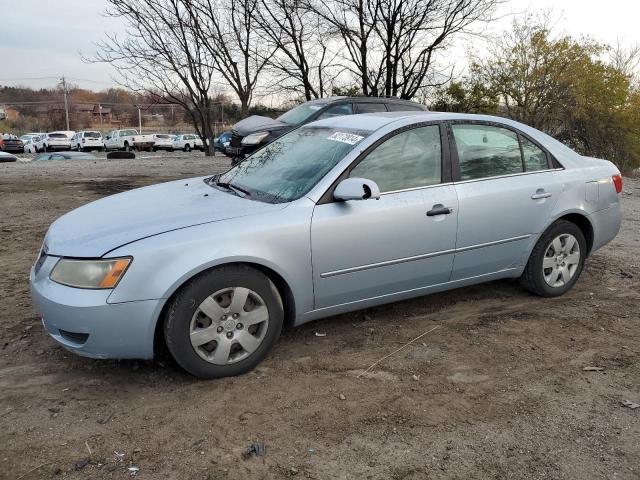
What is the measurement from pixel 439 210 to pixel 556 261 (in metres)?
1.37

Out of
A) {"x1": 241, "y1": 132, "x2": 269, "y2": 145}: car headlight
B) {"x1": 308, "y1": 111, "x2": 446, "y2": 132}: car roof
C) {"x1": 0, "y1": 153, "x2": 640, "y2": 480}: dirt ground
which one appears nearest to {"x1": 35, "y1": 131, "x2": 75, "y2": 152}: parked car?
{"x1": 241, "y1": 132, "x2": 269, "y2": 145}: car headlight

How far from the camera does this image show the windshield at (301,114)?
10.2 meters

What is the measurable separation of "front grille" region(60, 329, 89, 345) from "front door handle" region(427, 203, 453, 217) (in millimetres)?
2231

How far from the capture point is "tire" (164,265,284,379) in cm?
294

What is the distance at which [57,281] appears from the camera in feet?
9.75

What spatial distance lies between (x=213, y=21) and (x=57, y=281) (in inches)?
798

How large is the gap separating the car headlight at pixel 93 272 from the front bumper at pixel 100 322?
37mm

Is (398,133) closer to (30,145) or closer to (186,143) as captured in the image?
(186,143)

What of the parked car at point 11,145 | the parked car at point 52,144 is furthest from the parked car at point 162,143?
the parked car at point 11,145

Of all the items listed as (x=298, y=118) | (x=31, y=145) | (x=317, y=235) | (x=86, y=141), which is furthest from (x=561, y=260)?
(x=31, y=145)

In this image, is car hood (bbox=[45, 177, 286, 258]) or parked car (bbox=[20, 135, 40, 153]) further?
parked car (bbox=[20, 135, 40, 153])

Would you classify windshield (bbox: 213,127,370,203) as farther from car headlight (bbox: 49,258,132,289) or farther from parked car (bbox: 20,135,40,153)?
parked car (bbox: 20,135,40,153)

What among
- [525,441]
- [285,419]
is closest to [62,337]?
[285,419]

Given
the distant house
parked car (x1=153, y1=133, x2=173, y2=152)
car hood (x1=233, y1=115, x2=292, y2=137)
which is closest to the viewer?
car hood (x1=233, y1=115, x2=292, y2=137)
